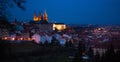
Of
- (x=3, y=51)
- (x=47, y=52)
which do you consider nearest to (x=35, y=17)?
(x=47, y=52)

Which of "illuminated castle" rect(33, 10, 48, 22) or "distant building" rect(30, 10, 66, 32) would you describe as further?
"illuminated castle" rect(33, 10, 48, 22)

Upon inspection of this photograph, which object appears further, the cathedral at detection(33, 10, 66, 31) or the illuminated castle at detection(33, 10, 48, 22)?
the illuminated castle at detection(33, 10, 48, 22)

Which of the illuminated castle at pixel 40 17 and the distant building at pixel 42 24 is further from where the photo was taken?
the illuminated castle at pixel 40 17

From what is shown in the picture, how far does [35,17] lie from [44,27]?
6.82 m

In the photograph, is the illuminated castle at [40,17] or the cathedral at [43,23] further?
the illuminated castle at [40,17]

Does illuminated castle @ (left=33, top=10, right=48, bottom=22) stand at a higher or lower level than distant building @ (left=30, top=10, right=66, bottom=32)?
higher

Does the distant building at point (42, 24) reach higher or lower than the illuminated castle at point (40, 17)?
lower

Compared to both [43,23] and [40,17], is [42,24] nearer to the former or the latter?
[43,23]

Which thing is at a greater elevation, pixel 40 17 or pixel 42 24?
pixel 40 17

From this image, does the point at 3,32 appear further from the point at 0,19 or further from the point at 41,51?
the point at 41,51

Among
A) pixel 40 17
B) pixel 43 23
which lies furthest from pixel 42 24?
pixel 40 17

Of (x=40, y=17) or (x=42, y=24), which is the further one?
(x=40, y=17)

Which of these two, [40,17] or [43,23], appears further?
[40,17]

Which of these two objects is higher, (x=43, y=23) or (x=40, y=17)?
(x=40, y=17)
